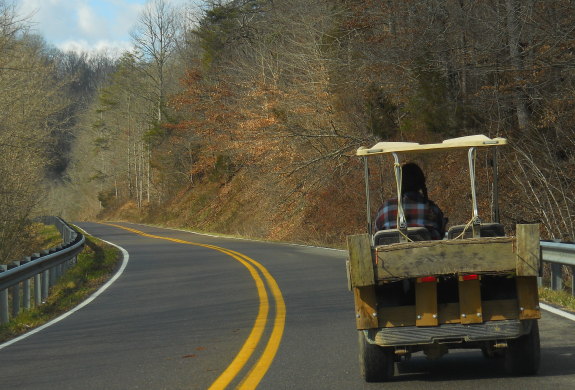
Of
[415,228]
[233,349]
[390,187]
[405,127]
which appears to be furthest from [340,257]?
[415,228]

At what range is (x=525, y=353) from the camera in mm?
6941

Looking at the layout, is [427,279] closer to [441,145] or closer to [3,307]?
[441,145]

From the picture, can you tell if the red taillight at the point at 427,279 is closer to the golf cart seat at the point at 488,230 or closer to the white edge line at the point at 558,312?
the golf cart seat at the point at 488,230

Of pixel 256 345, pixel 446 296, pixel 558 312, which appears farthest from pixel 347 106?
pixel 446 296

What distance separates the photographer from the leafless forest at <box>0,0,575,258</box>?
21.2 metres

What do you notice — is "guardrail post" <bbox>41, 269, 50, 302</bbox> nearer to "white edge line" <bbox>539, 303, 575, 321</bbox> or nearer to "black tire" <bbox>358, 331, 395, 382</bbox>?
"white edge line" <bbox>539, 303, 575, 321</bbox>

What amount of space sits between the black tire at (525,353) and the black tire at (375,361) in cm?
106

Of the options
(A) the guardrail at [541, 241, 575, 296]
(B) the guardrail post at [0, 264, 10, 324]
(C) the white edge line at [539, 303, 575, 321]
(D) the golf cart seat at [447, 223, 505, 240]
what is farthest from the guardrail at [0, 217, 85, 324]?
(A) the guardrail at [541, 241, 575, 296]

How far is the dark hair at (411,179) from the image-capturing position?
7758mm

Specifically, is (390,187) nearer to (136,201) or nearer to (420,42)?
(420,42)

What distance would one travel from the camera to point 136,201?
77688mm

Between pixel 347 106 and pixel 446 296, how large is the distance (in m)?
24.7

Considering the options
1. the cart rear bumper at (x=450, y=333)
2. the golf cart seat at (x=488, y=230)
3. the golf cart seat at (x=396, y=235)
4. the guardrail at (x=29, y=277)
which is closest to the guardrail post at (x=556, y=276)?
the golf cart seat at (x=488, y=230)

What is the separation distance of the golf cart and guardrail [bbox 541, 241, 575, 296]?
177 inches
